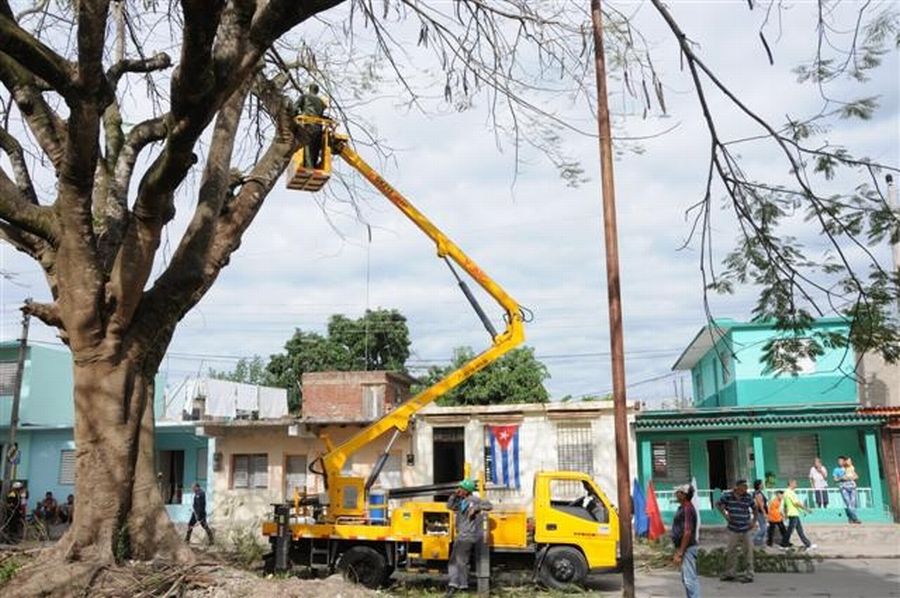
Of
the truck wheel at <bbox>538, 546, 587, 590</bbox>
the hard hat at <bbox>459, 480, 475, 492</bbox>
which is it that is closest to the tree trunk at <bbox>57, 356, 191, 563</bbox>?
the hard hat at <bbox>459, 480, 475, 492</bbox>

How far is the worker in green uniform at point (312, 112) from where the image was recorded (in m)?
11.8

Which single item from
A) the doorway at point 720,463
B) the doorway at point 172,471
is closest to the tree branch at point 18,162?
the doorway at point 172,471

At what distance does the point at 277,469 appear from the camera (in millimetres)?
26484

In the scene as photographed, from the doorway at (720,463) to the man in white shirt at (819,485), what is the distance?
11.6ft

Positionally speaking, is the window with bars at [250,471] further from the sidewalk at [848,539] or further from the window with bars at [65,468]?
the sidewalk at [848,539]

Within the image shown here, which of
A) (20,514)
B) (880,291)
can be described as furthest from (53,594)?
(20,514)

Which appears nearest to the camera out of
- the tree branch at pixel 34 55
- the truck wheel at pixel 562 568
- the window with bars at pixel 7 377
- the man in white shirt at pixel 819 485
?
the tree branch at pixel 34 55

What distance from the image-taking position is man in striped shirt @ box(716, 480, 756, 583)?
15.2 meters

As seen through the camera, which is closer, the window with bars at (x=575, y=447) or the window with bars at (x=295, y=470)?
the window with bars at (x=575, y=447)

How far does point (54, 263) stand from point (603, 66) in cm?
610

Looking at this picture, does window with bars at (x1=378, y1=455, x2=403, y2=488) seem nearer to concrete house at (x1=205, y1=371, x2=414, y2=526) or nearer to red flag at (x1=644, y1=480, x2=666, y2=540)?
concrete house at (x1=205, y1=371, x2=414, y2=526)

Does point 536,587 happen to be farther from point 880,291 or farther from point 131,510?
point 880,291

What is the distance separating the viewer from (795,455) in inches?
1007

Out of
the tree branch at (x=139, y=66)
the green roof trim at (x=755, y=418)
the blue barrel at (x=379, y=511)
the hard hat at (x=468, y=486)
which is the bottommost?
the blue barrel at (x=379, y=511)
